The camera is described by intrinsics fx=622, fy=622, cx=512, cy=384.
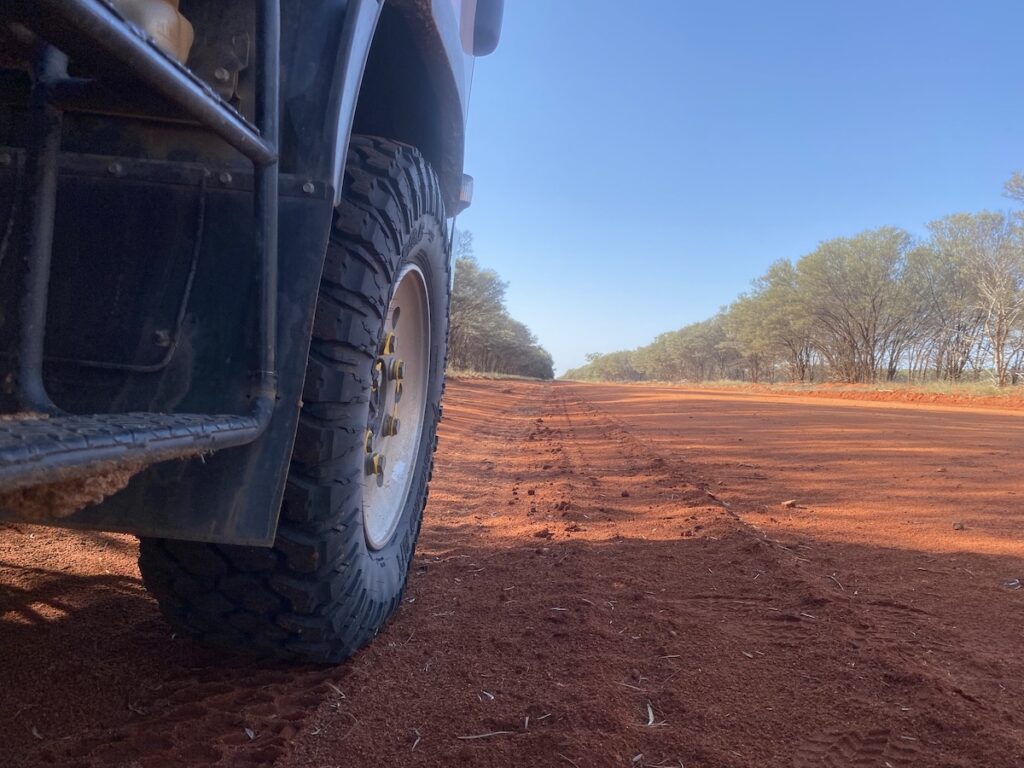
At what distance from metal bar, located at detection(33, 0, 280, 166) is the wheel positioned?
1.52 feet

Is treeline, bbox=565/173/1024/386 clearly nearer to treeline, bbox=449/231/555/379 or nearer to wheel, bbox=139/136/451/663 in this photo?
treeline, bbox=449/231/555/379

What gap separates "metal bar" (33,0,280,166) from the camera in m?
0.68

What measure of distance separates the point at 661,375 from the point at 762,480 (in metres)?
101

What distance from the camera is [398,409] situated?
2.38m

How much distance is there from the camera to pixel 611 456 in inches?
258

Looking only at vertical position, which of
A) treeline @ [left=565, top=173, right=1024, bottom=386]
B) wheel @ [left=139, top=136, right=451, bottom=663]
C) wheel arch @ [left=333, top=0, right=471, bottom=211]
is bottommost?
wheel @ [left=139, top=136, right=451, bottom=663]

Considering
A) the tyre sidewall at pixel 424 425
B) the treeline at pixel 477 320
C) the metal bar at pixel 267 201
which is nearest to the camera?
the metal bar at pixel 267 201

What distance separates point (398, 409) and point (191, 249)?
3.92 ft

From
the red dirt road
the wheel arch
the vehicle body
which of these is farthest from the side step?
the red dirt road

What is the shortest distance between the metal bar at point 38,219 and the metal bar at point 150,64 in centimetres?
26

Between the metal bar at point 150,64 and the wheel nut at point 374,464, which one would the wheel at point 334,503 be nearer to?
the wheel nut at point 374,464

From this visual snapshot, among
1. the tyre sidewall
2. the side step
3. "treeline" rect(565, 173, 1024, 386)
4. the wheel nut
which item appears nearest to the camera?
the side step

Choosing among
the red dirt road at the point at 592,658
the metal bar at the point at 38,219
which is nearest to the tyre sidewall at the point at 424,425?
the red dirt road at the point at 592,658

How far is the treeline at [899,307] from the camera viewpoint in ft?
94.5
